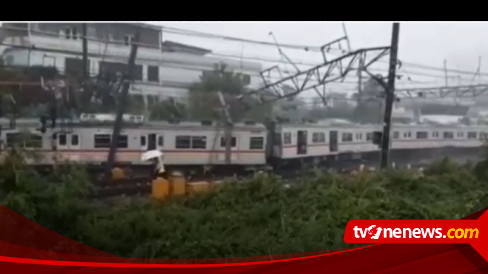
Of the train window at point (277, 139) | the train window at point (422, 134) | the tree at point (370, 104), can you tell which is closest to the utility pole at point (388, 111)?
the tree at point (370, 104)

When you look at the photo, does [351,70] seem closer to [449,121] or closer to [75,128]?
[449,121]

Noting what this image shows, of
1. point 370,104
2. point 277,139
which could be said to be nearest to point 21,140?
point 277,139

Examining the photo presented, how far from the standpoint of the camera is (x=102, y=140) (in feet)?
7.25

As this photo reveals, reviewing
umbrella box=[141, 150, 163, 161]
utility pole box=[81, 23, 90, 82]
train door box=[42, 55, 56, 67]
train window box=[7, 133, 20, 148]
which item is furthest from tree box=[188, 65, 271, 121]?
train window box=[7, 133, 20, 148]

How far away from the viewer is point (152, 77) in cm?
222

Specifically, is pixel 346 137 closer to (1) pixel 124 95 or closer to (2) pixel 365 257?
(2) pixel 365 257

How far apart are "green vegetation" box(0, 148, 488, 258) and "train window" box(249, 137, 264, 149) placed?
0.45 ft

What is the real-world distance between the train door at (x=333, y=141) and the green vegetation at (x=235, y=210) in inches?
5.2

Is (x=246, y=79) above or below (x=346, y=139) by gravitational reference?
above

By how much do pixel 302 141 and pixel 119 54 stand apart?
0.91 meters

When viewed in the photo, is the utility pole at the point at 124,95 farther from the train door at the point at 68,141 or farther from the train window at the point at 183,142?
the train window at the point at 183,142

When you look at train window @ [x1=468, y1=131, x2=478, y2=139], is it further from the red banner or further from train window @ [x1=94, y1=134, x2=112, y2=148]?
train window @ [x1=94, y1=134, x2=112, y2=148]

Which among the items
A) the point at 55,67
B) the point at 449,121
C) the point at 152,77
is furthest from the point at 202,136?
the point at 449,121

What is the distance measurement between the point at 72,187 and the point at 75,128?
26 cm
